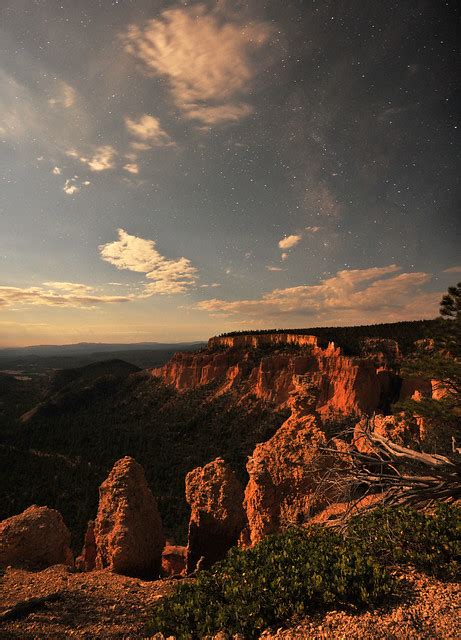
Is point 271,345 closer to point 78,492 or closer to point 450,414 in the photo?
point 78,492

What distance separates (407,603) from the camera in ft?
20.2

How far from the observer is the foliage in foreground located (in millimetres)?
6406

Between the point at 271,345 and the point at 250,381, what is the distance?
65.5 ft

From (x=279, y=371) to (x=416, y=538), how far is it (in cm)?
6985

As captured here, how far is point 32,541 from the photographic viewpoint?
15828mm

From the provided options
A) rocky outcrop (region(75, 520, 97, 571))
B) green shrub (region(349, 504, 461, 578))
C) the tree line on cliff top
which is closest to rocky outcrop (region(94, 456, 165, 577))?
Result: rocky outcrop (region(75, 520, 97, 571))

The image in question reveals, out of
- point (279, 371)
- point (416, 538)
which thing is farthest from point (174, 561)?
point (279, 371)

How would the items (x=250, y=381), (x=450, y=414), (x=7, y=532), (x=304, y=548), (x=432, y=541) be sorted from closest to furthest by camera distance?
(x=432, y=541)
(x=304, y=548)
(x=450, y=414)
(x=7, y=532)
(x=250, y=381)

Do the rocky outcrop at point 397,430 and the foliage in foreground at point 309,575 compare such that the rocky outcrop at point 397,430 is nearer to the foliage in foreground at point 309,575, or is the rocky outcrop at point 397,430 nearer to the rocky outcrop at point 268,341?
the foliage in foreground at point 309,575

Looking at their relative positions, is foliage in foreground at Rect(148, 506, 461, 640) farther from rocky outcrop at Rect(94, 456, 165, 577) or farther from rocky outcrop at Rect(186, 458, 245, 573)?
rocky outcrop at Rect(94, 456, 165, 577)

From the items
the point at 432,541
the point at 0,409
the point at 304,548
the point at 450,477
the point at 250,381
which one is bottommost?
the point at 0,409

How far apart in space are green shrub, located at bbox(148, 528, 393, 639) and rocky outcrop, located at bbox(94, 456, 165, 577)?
839 cm

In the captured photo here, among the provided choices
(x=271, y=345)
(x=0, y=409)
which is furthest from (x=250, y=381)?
(x=0, y=409)

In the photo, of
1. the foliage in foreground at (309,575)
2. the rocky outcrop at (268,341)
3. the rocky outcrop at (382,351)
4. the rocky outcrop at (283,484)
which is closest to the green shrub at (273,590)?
the foliage in foreground at (309,575)
